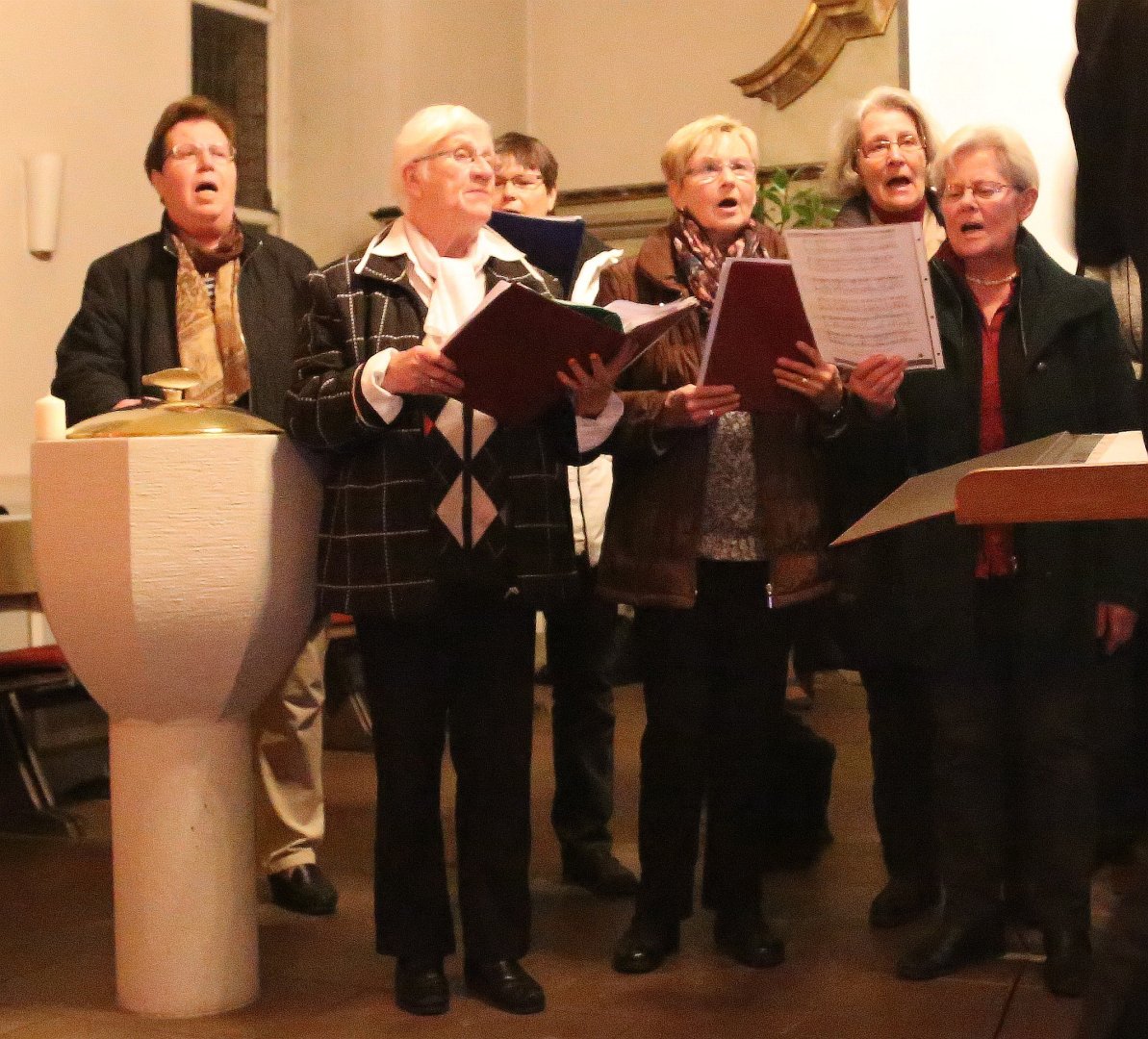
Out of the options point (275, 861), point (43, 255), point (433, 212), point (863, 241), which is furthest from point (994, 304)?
point (43, 255)

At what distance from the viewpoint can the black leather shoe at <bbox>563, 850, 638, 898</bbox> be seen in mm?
3574

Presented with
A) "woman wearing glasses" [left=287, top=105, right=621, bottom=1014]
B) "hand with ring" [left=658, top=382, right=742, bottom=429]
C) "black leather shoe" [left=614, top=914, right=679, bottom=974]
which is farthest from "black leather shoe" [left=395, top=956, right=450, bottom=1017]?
"hand with ring" [left=658, top=382, right=742, bottom=429]

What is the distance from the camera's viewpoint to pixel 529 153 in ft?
12.9

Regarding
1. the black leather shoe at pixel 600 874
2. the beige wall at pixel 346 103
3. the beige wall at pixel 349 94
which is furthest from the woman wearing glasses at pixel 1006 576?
the beige wall at pixel 346 103

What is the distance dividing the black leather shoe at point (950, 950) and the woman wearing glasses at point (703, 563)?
0.25 meters

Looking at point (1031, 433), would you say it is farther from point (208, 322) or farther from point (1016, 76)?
point (208, 322)

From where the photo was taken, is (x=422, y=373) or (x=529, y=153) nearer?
(x=422, y=373)

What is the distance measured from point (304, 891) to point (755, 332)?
1573mm

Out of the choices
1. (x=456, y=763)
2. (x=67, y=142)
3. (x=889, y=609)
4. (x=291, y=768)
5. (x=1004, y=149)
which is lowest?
(x=291, y=768)

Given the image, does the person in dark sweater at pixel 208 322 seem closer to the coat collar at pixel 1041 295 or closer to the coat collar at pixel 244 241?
the coat collar at pixel 244 241

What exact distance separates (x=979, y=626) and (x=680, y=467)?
621 mm

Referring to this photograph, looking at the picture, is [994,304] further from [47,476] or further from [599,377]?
[47,476]

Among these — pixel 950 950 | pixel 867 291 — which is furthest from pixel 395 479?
pixel 950 950

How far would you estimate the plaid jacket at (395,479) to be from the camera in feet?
8.86
